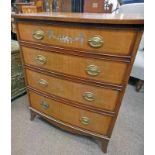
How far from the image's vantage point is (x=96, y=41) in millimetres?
768

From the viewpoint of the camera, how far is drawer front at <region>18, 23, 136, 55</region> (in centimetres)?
72

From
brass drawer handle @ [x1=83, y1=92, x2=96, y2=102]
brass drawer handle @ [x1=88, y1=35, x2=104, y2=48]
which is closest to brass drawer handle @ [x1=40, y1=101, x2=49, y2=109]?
brass drawer handle @ [x1=83, y1=92, x2=96, y2=102]

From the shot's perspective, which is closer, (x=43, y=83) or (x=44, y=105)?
(x=43, y=83)

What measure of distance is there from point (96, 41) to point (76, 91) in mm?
375

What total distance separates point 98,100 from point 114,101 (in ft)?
0.33

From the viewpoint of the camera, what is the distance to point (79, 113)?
105 cm

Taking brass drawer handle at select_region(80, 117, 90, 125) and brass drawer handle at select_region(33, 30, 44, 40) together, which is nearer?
brass drawer handle at select_region(33, 30, 44, 40)

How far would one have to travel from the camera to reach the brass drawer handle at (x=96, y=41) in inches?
29.9

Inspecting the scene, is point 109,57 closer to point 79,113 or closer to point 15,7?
point 79,113

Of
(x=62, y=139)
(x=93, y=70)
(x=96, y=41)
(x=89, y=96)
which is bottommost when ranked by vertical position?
(x=62, y=139)

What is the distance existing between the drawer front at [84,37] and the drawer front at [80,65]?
2.8 inches

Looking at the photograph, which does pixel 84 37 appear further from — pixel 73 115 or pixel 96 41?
pixel 73 115

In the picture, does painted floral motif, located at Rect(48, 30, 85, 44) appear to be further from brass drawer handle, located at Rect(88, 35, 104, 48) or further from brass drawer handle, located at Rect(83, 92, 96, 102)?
brass drawer handle, located at Rect(83, 92, 96, 102)

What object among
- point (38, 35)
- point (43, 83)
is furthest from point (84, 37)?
point (43, 83)
